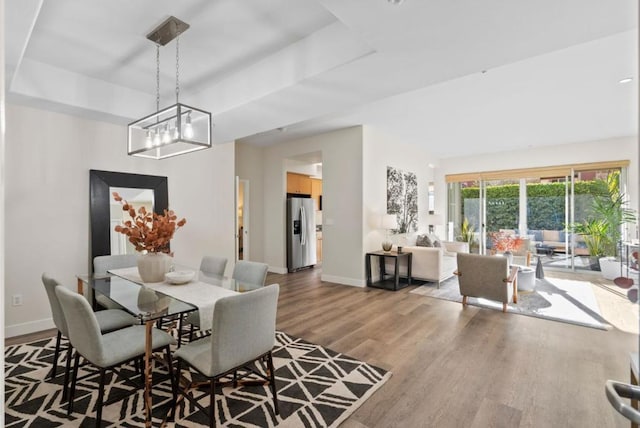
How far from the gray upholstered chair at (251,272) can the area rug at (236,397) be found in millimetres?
717

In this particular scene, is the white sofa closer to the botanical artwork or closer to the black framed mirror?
the botanical artwork

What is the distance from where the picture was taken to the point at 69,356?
207 cm

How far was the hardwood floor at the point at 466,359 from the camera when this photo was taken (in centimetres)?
200

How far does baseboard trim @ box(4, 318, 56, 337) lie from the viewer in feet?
10.5

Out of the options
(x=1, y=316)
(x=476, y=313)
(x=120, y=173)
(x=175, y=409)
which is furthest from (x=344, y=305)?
(x=1, y=316)

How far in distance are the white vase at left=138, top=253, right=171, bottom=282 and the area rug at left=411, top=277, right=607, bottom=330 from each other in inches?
145

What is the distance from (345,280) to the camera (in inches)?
211

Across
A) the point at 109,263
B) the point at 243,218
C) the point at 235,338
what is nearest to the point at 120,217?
the point at 109,263

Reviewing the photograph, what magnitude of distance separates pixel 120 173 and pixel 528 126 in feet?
21.1

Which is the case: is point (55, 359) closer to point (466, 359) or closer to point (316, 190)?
point (466, 359)

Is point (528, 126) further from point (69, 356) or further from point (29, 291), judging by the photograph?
point (29, 291)

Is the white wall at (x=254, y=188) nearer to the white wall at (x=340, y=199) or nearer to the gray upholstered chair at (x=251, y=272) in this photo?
the white wall at (x=340, y=199)

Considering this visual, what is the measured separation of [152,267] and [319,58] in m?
2.24

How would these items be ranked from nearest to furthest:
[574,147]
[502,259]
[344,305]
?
1. [502,259]
2. [344,305]
3. [574,147]
